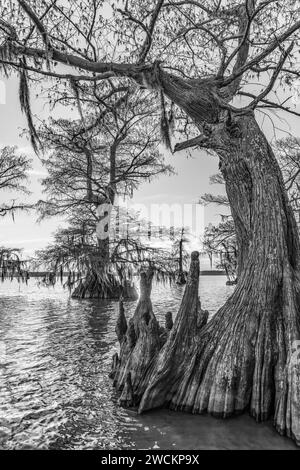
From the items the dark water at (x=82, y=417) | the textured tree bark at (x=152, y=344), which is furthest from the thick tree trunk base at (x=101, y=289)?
the textured tree bark at (x=152, y=344)

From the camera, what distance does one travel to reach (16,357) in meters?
6.20

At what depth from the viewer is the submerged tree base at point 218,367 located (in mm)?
3436

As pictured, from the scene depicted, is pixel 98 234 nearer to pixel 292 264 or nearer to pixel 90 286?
pixel 90 286

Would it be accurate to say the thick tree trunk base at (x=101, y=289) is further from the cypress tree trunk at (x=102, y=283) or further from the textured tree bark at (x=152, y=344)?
the textured tree bark at (x=152, y=344)

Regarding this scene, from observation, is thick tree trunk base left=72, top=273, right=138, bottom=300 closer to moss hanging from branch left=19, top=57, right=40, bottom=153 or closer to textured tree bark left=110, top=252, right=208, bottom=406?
textured tree bark left=110, top=252, right=208, bottom=406

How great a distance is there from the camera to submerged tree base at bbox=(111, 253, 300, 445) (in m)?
3.44

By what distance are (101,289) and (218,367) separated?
13934mm

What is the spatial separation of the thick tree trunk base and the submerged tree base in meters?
12.7

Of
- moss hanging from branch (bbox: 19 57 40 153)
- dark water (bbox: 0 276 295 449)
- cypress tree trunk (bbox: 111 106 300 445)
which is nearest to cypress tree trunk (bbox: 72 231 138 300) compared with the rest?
dark water (bbox: 0 276 295 449)

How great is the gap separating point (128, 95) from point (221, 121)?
1.89 m

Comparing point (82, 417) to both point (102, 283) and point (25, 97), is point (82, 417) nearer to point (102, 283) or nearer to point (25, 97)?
point (25, 97)

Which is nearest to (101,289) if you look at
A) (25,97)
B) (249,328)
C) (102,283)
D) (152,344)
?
(102,283)
